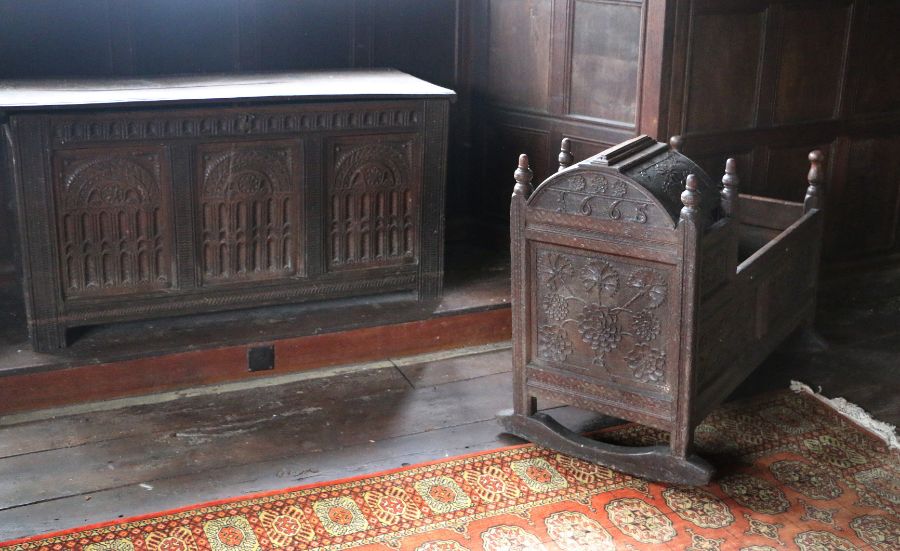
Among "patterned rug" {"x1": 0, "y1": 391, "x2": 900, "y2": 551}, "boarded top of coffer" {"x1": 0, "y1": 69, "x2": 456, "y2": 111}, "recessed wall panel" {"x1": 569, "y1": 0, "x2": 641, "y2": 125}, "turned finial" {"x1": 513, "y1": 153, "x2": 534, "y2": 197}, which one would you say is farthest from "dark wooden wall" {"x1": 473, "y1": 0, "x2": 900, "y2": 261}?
"patterned rug" {"x1": 0, "y1": 391, "x2": 900, "y2": 551}

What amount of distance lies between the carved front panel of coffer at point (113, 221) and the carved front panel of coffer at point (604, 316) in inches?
54.8

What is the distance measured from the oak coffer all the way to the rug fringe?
149cm

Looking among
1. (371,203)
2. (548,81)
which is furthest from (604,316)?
(548,81)

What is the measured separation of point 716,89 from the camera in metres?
4.42

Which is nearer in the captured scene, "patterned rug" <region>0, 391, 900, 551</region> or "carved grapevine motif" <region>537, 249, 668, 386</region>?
"patterned rug" <region>0, 391, 900, 551</region>

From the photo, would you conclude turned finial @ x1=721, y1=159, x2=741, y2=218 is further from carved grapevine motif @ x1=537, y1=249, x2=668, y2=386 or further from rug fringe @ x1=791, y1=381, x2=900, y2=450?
rug fringe @ x1=791, y1=381, x2=900, y2=450

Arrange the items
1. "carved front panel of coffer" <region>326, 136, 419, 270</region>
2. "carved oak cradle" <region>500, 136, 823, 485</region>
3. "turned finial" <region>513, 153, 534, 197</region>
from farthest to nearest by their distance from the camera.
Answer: "carved front panel of coffer" <region>326, 136, 419, 270</region>, "turned finial" <region>513, 153, 534, 197</region>, "carved oak cradle" <region>500, 136, 823, 485</region>

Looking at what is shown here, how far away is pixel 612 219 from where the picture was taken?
10.2 ft

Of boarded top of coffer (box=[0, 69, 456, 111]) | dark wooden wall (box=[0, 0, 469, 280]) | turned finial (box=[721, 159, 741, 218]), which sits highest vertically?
dark wooden wall (box=[0, 0, 469, 280])

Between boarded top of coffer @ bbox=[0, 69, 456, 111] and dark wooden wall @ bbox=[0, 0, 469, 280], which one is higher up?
dark wooden wall @ bbox=[0, 0, 469, 280]

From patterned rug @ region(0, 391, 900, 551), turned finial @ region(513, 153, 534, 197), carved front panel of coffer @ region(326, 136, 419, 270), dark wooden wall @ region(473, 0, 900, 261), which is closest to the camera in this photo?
patterned rug @ region(0, 391, 900, 551)

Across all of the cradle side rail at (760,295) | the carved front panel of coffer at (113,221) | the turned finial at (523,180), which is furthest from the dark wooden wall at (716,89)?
the carved front panel of coffer at (113,221)

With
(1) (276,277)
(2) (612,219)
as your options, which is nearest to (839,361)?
(2) (612,219)

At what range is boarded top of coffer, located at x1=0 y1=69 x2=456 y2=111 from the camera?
11.7 feet
